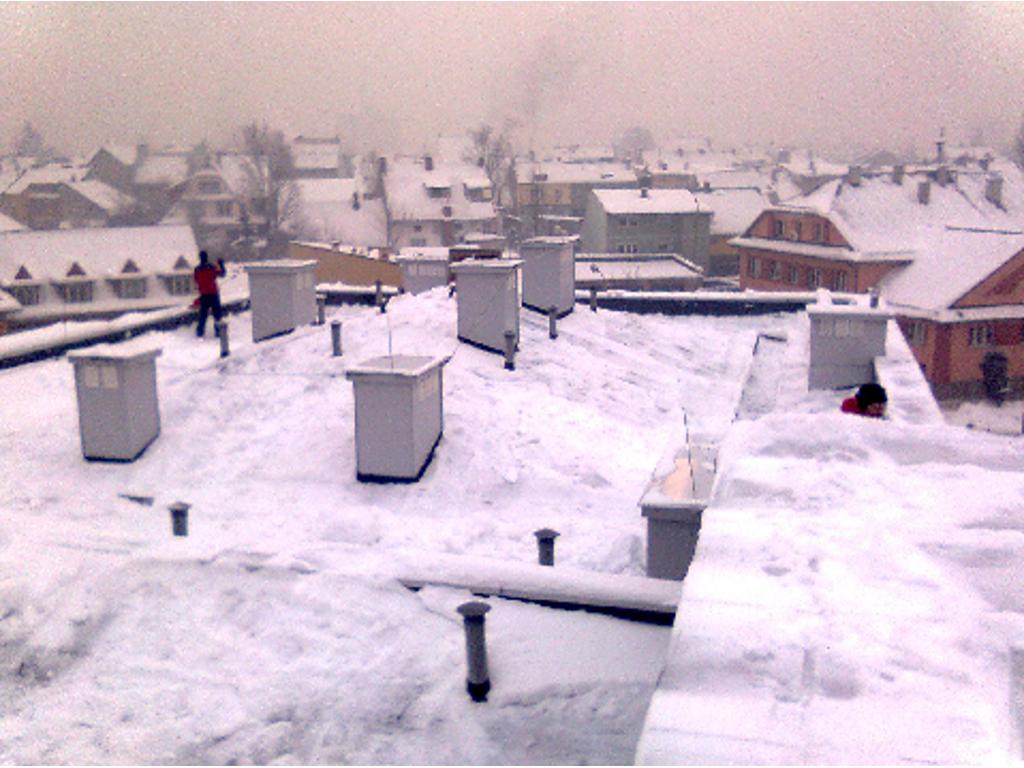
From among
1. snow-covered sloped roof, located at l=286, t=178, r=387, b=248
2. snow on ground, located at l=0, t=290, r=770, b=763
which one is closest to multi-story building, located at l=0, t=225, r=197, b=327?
snow-covered sloped roof, located at l=286, t=178, r=387, b=248

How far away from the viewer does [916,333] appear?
3225cm

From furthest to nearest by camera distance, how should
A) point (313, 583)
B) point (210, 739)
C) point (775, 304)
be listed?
point (775, 304) → point (313, 583) → point (210, 739)

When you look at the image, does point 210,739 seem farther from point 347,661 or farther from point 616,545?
A: point 616,545

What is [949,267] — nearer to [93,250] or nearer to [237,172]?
[93,250]

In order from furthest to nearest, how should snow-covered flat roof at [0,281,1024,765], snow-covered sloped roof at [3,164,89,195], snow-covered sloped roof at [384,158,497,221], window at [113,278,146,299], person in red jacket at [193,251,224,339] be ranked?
snow-covered sloped roof at [3,164,89,195], snow-covered sloped roof at [384,158,497,221], window at [113,278,146,299], person in red jacket at [193,251,224,339], snow-covered flat roof at [0,281,1024,765]

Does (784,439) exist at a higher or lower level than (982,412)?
higher

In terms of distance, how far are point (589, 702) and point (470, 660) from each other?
70 cm

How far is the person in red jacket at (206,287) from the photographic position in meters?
16.3

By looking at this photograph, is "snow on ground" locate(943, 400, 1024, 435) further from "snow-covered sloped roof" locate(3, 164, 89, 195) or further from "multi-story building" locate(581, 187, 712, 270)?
"snow-covered sloped roof" locate(3, 164, 89, 195)

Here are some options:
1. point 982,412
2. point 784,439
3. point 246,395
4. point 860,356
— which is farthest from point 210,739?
point 982,412

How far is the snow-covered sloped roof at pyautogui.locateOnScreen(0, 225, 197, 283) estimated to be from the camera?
4703 centimetres

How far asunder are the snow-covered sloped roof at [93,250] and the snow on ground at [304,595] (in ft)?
125

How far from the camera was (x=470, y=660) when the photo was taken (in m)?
5.19

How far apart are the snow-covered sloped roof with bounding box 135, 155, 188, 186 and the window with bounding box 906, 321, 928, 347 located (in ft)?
229
